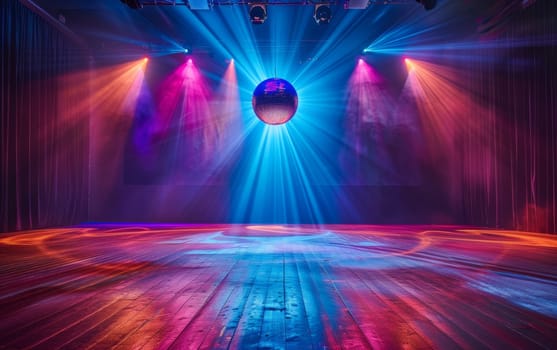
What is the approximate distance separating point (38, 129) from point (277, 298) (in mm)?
7833

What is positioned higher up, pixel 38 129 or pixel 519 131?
pixel 38 129

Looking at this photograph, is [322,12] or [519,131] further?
[519,131]

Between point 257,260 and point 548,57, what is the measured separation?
6.68 metres

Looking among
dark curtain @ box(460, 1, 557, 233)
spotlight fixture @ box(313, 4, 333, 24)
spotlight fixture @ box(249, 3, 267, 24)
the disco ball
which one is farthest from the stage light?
spotlight fixture @ box(249, 3, 267, 24)

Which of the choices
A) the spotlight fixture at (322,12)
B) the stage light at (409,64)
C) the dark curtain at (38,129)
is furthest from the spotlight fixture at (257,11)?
the stage light at (409,64)

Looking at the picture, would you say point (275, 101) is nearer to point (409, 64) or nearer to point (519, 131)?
point (409, 64)

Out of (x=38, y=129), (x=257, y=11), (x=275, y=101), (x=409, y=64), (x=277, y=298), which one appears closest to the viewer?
(x=277, y=298)

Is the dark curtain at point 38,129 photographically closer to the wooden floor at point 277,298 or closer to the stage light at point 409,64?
the wooden floor at point 277,298

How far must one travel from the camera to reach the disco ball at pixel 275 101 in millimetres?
8164

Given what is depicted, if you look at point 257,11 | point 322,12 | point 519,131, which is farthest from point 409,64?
point 257,11

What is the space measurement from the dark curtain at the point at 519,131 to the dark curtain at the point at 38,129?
9.83 metres

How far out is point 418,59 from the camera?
10312 mm

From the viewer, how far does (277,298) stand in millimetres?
2717

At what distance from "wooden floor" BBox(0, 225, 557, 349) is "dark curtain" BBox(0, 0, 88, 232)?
3598 mm
